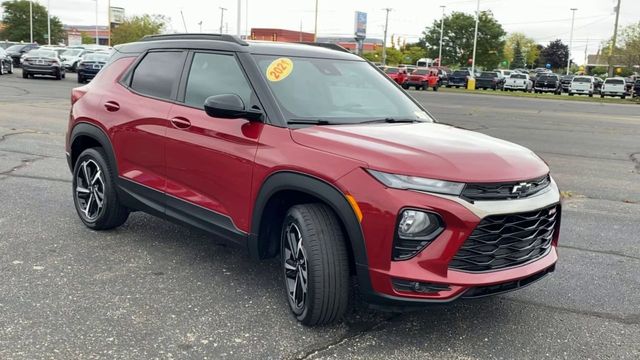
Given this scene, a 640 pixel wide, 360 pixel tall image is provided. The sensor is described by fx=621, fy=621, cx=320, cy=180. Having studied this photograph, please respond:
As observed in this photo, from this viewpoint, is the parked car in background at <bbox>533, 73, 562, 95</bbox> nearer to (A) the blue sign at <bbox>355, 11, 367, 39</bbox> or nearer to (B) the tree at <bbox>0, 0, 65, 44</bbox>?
(A) the blue sign at <bbox>355, 11, 367, 39</bbox>

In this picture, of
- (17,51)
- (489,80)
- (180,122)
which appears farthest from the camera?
(489,80)

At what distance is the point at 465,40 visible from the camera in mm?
92562

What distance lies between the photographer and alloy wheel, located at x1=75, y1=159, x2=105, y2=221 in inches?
215

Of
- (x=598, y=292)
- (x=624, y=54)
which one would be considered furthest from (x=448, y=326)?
(x=624, y=54)

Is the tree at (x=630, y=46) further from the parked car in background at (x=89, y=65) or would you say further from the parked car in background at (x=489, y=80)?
the parked car in background at (x=89, y=65)

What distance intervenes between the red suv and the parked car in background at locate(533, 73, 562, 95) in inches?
1855

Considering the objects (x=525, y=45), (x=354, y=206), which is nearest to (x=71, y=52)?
(x=354, y=206)

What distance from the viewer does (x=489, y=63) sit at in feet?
301

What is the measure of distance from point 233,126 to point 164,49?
1382 millimetres

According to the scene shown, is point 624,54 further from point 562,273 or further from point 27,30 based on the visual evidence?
point 27,30

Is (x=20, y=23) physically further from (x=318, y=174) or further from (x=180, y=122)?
(x=318, y=174)

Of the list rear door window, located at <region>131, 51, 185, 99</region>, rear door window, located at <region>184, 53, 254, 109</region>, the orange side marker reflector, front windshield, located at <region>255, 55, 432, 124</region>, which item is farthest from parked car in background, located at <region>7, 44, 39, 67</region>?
the orange side marker reflector

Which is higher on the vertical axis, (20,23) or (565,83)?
(20,23)

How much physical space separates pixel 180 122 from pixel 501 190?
7.71 ft
